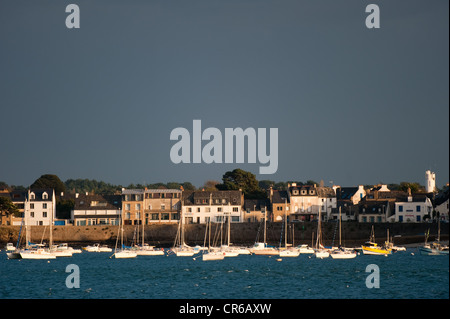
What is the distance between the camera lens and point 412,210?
385ft

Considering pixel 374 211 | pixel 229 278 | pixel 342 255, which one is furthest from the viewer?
pixel 374 211

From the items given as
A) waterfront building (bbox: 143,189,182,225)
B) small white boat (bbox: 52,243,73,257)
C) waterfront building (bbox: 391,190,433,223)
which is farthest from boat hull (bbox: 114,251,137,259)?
waterfront building (bbox: 391,190,433,223)

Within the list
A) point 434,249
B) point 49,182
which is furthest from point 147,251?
point 49,182

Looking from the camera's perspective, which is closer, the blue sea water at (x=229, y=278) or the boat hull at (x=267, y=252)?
the blue sea water at (x=229, y=278)

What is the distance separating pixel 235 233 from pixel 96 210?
22479mm

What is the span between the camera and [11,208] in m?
119

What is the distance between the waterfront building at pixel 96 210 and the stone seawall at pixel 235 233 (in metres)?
3.68

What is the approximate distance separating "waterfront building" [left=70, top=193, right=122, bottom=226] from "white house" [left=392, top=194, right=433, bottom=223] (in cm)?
4094

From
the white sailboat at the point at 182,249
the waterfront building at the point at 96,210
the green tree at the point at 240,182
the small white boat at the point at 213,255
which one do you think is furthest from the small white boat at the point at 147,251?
the green tree at the point at 240,182

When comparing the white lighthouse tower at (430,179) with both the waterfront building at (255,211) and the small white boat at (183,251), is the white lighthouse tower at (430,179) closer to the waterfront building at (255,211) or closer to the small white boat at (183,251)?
the waterfront building at (255,211)

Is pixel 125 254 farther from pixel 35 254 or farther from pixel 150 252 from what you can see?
pixel 35 254

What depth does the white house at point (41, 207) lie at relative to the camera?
121438 mm
